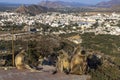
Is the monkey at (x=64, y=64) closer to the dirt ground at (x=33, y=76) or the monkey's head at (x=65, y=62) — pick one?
the monkey's head at (x=65, y=62)

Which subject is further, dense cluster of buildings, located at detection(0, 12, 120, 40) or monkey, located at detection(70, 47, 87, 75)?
dense cluster of buildings, located at detection(0, 12, 120, 40)

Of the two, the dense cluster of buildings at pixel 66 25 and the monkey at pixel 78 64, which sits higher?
the monkey at pixel 78 64

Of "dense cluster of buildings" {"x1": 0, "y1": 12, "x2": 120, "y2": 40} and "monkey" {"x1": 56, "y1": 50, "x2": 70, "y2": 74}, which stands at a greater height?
"monkey" {"x1": 56, "y1": 50, "x2": 70, "y2": 74}

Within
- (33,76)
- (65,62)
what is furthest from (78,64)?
(33,76)

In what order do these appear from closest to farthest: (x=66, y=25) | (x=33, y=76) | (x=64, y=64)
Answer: (x=33, y=76) → (x=64, y=64) → (x=66, y=25)

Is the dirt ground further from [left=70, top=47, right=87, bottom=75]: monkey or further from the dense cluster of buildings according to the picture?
the dense cluster of buildings

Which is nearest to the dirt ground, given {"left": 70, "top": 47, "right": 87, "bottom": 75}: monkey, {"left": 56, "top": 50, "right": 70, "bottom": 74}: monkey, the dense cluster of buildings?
{"left": 70, "top": 47, "right": 87, "bottom": 75}: monkey

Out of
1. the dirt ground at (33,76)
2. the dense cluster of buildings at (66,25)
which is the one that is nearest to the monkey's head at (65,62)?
the dirt ground at (33,76)

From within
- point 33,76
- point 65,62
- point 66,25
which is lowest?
point 66,25

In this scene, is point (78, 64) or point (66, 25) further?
point (66, 25)

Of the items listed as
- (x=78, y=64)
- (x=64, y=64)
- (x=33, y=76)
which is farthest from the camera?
(x=64, y=64)

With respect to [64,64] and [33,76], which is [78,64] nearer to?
[64,64]

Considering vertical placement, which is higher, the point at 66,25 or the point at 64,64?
the point at 64,64
